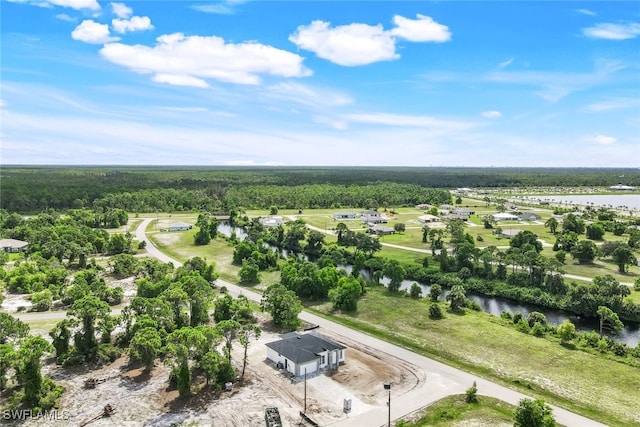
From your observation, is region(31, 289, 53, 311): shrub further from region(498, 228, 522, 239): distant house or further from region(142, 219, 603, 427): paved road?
region(498, 228, 522, 239): distant house

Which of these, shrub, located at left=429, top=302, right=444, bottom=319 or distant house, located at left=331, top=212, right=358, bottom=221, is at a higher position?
distant house, located at left=331, top=212, right=358, bottom=221

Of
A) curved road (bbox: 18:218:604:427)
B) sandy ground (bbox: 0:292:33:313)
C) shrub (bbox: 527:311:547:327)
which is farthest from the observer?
sandy ground (bbox: 0:292:33:313)

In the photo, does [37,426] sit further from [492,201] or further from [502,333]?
[492,201]

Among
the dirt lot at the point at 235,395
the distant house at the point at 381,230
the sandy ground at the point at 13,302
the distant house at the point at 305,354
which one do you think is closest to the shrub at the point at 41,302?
the sandy ground at the point at 13,302

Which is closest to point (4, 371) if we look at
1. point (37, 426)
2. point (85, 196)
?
point (37, 426)

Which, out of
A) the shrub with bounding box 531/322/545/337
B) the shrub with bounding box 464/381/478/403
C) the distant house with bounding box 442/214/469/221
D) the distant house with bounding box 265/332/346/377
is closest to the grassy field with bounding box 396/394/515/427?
the shrub with bounding box 464/381/478/403

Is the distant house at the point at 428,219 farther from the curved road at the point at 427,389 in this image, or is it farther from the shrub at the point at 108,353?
the shrub at the point at 108,353
